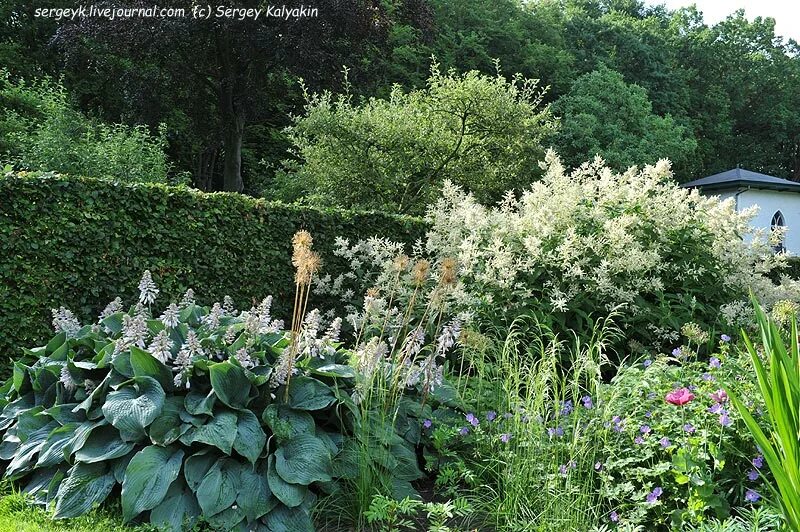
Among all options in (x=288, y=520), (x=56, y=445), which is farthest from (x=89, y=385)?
(x=288, y=520)

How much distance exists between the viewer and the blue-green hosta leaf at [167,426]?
288 centimetres

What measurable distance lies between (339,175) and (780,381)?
8889 mm

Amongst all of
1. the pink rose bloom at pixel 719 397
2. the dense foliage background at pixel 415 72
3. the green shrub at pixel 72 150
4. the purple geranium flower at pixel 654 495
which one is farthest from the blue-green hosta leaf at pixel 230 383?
the dense foliage background at pixel 415 72

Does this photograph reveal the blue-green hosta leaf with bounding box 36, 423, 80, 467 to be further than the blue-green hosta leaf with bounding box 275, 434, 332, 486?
Yes

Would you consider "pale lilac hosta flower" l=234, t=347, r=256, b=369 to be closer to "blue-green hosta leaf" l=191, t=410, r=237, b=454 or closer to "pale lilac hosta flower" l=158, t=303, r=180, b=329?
"blue-green hosta leaf" l=191, t=410, r=237, b=454

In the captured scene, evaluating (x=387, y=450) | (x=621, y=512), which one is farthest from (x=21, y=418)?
(x=621, y=512)

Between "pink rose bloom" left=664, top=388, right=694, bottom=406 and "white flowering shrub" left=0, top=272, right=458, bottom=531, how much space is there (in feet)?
3.53

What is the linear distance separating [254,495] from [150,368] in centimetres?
78

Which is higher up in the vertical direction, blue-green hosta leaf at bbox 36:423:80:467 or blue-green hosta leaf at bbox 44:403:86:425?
blue-green hosta leaf at bbox 44:403:86:425

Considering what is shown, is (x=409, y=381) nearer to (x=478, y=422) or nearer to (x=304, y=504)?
(x=478, y=422)

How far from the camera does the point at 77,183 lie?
4.52 metres

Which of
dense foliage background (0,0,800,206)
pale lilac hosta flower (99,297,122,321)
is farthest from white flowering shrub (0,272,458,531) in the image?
dense foliage background (0,0,800,206)

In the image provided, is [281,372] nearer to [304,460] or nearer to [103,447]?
[304,460]

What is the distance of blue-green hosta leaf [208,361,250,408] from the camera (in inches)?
118
